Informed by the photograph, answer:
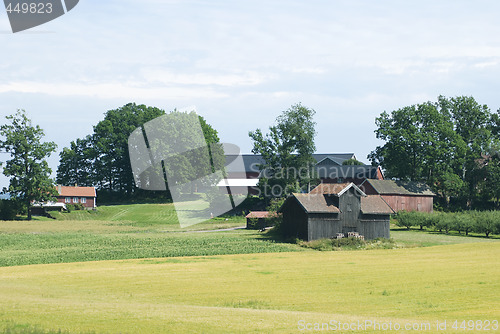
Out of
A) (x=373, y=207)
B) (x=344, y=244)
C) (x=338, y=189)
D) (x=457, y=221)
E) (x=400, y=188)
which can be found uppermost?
(x=400, y=188)

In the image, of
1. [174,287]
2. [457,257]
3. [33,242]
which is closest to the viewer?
[174,287]

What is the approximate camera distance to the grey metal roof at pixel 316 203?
64.8 m

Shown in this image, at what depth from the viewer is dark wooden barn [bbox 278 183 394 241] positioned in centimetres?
6488

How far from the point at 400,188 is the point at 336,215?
115 ft

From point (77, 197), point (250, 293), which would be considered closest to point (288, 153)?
point (77, 197)

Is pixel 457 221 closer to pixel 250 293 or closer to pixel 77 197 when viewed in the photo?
pixel 250 293

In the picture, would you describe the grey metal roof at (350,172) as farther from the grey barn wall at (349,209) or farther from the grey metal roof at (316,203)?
the grey metal roof at (316,203)

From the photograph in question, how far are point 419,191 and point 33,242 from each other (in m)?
63.4

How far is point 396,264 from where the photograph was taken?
47.2m

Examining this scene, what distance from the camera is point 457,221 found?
78.8 m

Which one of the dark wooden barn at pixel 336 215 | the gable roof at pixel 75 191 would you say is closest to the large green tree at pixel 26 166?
the gable roof at pixel 75 191

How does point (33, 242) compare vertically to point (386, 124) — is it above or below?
below

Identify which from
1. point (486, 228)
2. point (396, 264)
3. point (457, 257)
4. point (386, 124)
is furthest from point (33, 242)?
point (386, 124)

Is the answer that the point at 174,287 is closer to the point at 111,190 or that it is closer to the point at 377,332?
the point at 377,332
